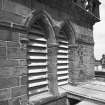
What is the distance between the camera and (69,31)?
5199 mm

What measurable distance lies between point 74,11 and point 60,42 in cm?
148

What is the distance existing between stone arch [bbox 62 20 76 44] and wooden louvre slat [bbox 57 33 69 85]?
0.20 meters

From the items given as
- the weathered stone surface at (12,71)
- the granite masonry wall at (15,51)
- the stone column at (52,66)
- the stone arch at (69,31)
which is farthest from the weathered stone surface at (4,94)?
the stone arch at (69,31)

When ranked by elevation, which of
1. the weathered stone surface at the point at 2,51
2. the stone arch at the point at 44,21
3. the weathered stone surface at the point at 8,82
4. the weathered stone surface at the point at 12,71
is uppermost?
the stone arch at the point at 44,21

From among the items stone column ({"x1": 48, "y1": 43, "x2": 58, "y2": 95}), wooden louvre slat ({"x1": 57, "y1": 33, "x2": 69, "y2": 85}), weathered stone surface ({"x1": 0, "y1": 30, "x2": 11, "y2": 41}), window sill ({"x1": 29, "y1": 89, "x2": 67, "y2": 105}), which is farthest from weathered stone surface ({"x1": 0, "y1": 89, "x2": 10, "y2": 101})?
wooden louvre slat ({"x1": 57, "y1": 33, "x2": 69, "y2": 85})

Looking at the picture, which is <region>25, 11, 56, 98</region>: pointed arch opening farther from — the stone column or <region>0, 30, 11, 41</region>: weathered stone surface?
A: <region>0, 30, 11, 41</region>: weathered stone surface

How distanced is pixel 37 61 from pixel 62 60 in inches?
51.6

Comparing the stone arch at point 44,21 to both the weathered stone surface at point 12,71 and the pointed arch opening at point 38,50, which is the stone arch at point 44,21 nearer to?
the pointed arch opening at point 38,50

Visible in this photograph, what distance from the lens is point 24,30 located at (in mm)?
3438

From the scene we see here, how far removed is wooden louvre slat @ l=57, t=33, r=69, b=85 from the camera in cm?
490

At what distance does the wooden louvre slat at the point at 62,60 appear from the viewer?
193 inches

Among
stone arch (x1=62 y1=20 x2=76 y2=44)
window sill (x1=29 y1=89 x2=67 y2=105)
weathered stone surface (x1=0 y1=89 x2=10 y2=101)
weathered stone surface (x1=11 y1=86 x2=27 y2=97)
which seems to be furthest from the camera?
stone arch (x1=62 y1=20 x2=76 y2=44)

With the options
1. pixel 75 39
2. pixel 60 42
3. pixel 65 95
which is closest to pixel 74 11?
pixel 75 39

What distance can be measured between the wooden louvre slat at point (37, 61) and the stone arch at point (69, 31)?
1.17 metres
